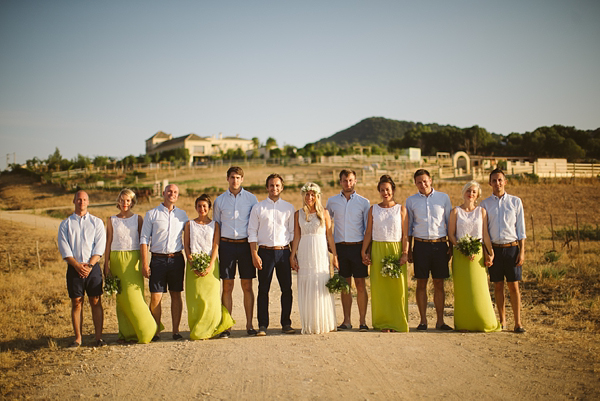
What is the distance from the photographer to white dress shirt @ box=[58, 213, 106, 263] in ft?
20.4

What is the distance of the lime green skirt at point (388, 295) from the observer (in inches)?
260

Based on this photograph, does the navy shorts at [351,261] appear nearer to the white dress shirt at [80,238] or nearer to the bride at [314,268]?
the bride at [314,268]

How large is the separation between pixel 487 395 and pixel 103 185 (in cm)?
4776

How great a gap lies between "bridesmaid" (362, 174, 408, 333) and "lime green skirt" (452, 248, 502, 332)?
0.78 meters

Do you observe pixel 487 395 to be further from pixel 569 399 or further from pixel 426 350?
pixel 426 350

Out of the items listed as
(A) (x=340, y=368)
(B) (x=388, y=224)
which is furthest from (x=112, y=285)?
(B) (x=388, y=224)

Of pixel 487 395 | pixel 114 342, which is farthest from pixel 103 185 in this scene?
pixel 487 395

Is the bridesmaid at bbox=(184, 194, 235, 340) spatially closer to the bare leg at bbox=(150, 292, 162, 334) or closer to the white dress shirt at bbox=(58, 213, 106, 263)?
the bare leg at bbox=(150, 292, 162, 334)

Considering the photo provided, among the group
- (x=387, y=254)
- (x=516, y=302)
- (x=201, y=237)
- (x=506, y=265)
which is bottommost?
(x=516, y=302)

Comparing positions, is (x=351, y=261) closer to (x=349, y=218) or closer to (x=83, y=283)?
(x=349, y=218)

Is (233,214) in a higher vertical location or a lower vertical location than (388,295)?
higher

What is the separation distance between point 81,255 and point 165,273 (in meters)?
1.14

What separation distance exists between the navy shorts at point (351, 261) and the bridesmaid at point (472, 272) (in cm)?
136

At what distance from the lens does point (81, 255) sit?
20.5ft
